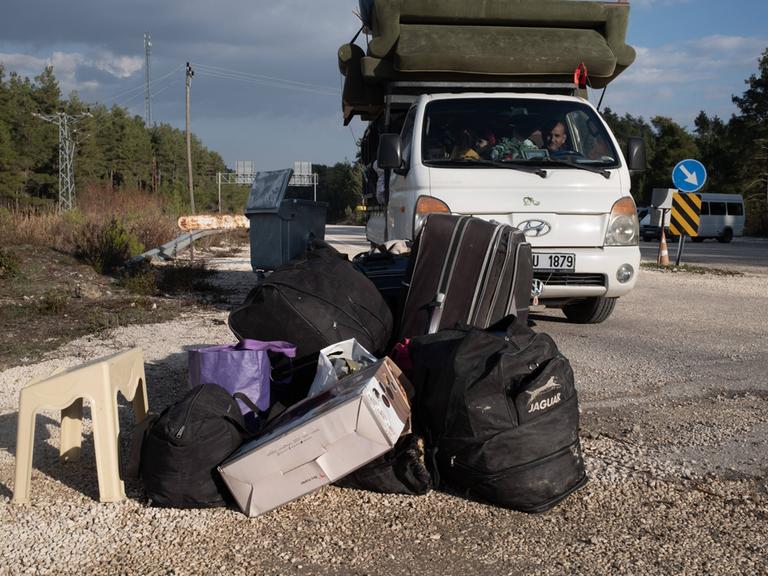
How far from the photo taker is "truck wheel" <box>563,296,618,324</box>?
7574 millimetres

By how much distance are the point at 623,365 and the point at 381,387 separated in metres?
3.39

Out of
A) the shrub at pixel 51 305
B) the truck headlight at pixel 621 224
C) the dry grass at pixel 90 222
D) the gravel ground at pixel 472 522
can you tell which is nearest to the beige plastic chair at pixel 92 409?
the gravel ground at pixel 472 522

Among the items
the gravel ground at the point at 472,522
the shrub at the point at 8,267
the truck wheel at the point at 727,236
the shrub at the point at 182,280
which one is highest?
the shrub at the point at 8,267

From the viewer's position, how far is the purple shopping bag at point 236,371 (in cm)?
398

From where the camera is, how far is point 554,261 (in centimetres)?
655

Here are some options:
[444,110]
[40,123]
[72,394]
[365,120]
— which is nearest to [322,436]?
[72,394]

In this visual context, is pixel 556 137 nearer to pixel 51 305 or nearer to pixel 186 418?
pixel 186 418

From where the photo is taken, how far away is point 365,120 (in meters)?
10.2

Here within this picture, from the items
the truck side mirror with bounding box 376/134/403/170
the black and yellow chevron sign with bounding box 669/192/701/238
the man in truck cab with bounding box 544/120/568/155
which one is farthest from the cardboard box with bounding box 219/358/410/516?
the black and yellow chevron sign with bounding box 669/192/701/238

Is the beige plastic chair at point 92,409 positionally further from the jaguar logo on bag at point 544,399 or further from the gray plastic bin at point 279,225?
the gray plastic bin at point 279,225

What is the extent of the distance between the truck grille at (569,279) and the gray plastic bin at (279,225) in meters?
2.70

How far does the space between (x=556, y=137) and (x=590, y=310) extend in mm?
1814

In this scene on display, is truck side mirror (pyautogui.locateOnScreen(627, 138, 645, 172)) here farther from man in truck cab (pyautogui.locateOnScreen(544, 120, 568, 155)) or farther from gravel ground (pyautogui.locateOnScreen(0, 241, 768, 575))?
gravel ground (pyautogui.locateOnScreen(0, 241, 768, 575))

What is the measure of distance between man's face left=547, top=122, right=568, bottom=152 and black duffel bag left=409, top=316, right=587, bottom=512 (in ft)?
13.5
